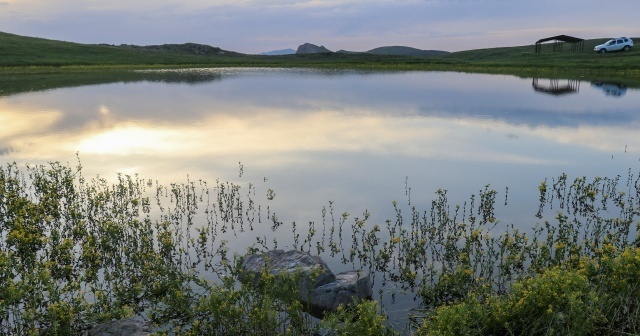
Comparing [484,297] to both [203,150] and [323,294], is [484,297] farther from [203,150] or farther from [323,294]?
[203,150]

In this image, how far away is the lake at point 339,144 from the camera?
18.4 meters

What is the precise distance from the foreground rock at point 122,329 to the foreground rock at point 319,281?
230 cm

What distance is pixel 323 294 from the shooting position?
33.7 ft

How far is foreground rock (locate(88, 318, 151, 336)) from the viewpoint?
838cm

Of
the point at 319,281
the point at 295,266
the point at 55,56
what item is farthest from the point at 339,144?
the point at 55,56

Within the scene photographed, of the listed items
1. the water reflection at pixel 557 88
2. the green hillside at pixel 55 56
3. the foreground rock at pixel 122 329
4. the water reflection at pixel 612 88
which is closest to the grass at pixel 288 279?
the foreground rock at pixel 122 329

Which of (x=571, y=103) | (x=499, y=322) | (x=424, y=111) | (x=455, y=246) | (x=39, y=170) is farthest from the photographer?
(x=571, y=103)

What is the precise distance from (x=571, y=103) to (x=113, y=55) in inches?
5808

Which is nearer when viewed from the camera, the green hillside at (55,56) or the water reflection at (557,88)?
the water reflection at (557,88)

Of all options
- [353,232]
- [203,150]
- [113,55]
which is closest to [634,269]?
[353,232]

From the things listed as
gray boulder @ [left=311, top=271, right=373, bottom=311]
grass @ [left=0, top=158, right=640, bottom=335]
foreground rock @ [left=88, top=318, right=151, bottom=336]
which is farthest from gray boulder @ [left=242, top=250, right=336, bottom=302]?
foreground rock @ [left=88, top=318, right=151, bottom=336]

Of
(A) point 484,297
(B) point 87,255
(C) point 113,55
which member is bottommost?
(A) point 484,297

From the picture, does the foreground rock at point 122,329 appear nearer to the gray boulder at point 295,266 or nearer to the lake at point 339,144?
the gray boulder at point 295,266

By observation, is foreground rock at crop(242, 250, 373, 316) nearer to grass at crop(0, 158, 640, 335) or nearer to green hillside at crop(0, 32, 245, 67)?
grass at crop(0, 158, 640, 335)
